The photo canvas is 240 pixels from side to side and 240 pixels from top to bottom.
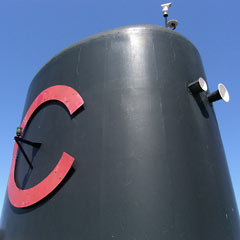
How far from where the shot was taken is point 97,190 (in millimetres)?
Result: 3873

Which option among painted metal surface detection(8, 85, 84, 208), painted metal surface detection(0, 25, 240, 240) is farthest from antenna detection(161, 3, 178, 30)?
painted metal surface detection(8, 85, 84, 208)

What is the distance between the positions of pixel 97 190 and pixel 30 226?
1.45 m

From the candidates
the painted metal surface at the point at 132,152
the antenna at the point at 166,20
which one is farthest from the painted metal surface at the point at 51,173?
the antenna at the point at 166,20

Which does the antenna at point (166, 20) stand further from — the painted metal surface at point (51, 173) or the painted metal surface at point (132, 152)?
the painted metal surface at point (51, 173)

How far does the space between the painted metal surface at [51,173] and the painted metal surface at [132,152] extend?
104 mm

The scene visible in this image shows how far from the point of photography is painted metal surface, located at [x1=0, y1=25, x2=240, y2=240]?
3645 mm

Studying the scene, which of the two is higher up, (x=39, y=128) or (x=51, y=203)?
(x=39, y=128)

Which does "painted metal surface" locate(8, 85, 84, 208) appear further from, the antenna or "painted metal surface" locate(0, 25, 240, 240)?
the antenna

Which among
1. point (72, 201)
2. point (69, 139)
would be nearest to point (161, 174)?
point (72, 201)

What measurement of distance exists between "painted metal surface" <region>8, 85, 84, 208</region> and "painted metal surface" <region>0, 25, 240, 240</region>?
0.10 metres

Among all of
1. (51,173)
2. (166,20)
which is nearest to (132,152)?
(51,173)

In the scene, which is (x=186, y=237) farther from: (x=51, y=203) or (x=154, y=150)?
(x=51, y=203)

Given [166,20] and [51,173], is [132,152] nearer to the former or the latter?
[51,173]

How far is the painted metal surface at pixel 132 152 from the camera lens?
3.64 metres
